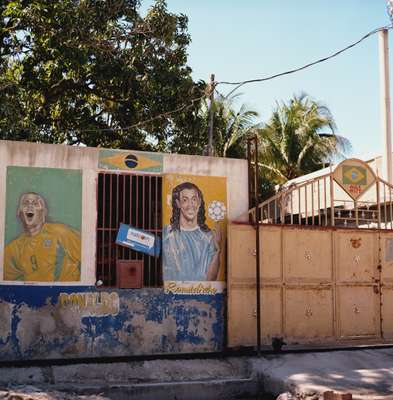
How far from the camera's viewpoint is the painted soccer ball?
9.89m

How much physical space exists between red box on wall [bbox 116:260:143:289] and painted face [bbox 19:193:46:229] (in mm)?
1354

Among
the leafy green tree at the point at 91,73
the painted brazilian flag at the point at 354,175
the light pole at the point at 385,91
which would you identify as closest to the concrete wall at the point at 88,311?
the painted brazilian flag at the point at 354,175

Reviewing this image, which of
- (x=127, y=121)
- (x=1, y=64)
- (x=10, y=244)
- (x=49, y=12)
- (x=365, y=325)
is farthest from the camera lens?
(x=127, y=121)

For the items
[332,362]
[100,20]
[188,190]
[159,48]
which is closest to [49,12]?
[100,20]

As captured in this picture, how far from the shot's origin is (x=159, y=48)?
17.7 m

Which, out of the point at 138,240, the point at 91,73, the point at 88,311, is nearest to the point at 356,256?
the point at 138,240

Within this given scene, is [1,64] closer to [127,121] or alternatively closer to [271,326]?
[127,121]

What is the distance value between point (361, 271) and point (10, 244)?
598 centimetres

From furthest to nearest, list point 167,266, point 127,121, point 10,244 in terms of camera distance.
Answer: point 127,121
point 167,266
point 10,244

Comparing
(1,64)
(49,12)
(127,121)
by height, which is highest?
(49,12)

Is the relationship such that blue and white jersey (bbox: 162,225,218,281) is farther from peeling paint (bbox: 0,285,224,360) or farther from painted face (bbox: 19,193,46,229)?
painted face (bbox: 19,193,46,229)

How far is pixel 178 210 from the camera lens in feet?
31.9

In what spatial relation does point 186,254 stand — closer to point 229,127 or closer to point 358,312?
point 358,312

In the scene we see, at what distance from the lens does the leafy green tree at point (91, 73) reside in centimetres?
1567
